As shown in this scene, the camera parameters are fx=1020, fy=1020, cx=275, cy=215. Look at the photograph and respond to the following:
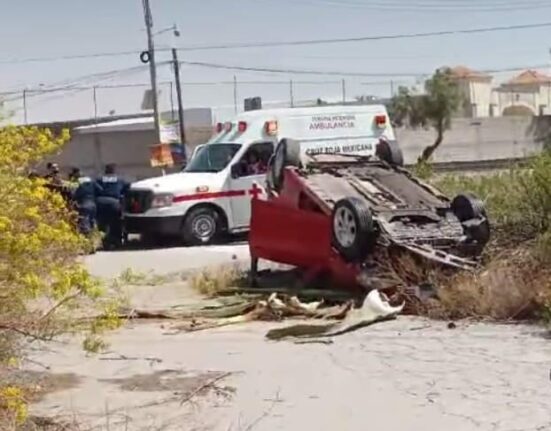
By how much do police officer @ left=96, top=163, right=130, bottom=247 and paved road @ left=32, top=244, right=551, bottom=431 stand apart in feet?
30.1

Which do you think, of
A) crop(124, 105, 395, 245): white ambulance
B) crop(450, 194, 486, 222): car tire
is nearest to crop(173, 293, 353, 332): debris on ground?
crop(450, 194, 486, 222): car tire

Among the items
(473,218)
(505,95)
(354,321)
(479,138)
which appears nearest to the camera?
(354,321)

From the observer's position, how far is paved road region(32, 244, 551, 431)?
6.57 metres

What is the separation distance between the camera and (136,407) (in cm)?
703

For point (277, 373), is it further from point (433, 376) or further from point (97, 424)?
point (97, 424)

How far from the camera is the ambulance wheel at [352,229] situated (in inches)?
425

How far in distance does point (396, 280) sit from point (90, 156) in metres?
26.3

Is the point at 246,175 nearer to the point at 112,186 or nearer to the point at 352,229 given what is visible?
the point at 112,186

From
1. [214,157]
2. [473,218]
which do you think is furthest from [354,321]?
[214,157]

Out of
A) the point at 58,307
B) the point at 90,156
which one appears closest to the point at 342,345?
the point at 58,307

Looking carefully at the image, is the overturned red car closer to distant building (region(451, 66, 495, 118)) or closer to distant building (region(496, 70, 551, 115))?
distant building (region(451, 66, 495, 118))

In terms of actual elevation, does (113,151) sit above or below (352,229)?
above

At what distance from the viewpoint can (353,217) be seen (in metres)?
10.9

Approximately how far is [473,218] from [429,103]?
1761 inches
